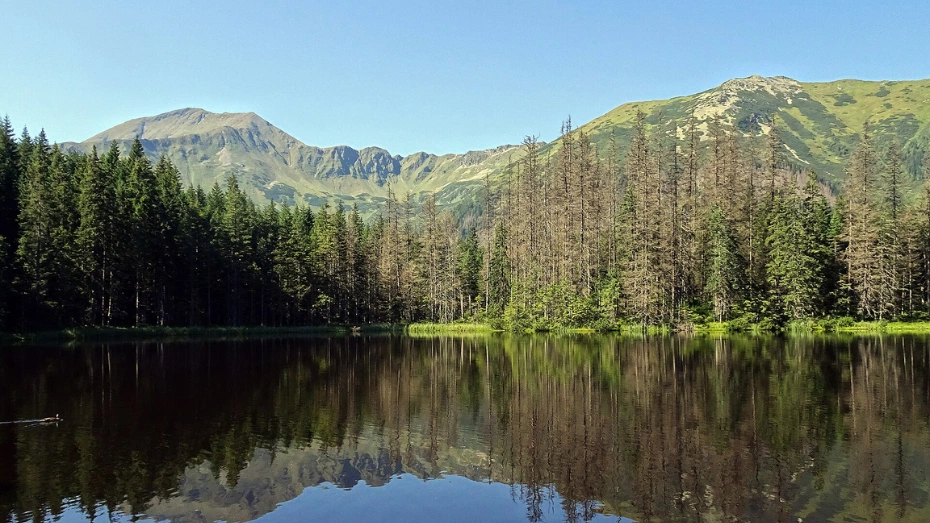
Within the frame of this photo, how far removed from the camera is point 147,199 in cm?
8575

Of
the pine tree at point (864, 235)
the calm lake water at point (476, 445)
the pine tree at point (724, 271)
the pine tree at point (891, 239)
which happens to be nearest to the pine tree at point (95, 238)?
the calm lake water at point (476, 445)

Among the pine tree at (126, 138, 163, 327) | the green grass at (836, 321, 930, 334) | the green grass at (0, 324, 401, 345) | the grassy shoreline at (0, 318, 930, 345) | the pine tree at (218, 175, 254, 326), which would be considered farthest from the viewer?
the pine tree at (218, 175, 254, 326)

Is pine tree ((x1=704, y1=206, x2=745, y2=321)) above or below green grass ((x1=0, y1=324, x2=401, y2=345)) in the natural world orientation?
above

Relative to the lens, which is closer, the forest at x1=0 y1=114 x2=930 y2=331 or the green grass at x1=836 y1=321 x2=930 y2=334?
the green grass at x1=836 y1=321 x2=930 y2=334

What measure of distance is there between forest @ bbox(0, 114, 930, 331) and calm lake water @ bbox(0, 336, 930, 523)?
132ft

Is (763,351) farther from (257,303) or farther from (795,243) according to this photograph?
(257,303)

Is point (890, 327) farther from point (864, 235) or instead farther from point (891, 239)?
point (891, 239)

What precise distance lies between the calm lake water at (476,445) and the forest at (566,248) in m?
40.2

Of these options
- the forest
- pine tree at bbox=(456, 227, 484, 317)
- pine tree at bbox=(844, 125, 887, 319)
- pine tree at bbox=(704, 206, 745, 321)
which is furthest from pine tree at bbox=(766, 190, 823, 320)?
pine tree at bbox=(456, 227, 484, 317)

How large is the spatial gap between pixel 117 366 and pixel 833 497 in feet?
145

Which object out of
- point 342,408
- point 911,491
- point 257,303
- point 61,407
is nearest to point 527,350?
point 342,408

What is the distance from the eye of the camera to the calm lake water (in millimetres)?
15195

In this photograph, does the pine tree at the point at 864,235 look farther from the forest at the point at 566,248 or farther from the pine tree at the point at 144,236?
the pine tree at the point at 144,236

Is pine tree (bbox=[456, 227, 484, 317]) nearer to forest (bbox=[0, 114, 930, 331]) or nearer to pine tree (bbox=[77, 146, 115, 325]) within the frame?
forest (bbox=[0, 114, 930, 331])
